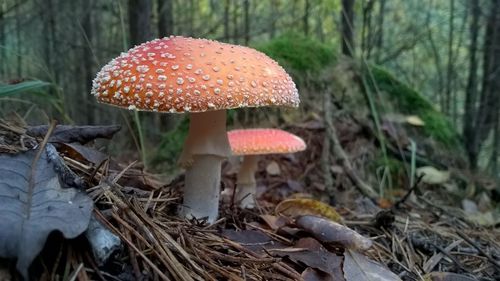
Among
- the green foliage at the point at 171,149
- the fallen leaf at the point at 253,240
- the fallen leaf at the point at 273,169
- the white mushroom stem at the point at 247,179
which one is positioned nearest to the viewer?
the fallen leaf at the point at 253,240

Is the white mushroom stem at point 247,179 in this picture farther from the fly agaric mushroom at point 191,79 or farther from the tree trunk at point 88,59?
the tree trunk at point 88,59

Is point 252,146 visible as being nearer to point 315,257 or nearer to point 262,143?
point 262,143

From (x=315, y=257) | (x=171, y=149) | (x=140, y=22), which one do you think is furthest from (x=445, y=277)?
(x=140, y=22)

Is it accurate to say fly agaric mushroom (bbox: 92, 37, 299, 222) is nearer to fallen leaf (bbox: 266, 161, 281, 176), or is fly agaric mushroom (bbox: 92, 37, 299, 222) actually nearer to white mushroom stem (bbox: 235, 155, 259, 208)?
white mushroom stem (bbox: 235, 155, 259, 208)

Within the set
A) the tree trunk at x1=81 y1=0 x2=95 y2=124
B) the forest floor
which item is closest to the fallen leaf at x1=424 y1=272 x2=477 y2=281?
the forest floor

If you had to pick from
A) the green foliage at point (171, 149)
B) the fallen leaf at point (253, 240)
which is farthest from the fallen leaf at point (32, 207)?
the green foliage at point (171, 149)

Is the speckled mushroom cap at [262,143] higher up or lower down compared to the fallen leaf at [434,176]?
higher up

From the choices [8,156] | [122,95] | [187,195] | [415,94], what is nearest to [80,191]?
[8,156]
